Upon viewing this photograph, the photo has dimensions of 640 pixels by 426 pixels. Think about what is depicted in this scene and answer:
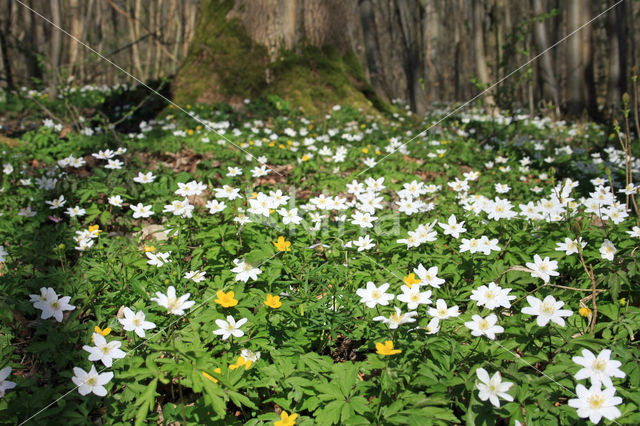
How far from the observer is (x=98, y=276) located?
6.79 ft

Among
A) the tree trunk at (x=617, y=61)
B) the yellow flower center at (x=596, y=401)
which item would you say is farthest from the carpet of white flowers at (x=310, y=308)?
the tree trunk at (x=617, y=61)

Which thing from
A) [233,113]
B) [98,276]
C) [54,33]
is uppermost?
[54,33]

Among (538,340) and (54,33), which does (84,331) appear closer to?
(538,340)

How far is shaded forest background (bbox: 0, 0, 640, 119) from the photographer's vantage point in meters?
5.73

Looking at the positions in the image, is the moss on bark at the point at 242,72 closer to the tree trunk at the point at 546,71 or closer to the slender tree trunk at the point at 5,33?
the slender tree trunk at the point at 5,33

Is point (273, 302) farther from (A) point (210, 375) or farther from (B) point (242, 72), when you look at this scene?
(B) point (242, 72)

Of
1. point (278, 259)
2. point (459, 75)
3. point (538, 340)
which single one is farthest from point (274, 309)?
point (459, 75)

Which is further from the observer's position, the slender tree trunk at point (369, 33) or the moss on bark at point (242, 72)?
the slender tree trunk at point (369, 33)

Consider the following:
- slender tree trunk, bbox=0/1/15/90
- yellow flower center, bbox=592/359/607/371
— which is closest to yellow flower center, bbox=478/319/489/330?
yellow flower center, bbox=592/359/607/371

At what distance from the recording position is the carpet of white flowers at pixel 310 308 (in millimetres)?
1378

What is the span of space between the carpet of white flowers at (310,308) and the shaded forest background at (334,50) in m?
2.57

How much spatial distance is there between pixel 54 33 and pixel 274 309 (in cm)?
497

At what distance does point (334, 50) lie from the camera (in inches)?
241

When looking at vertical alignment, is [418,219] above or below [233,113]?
below
